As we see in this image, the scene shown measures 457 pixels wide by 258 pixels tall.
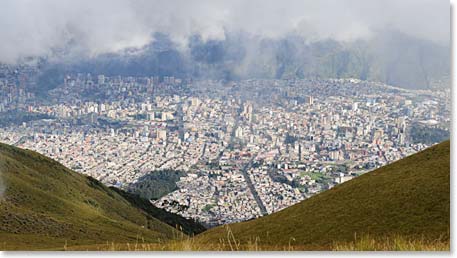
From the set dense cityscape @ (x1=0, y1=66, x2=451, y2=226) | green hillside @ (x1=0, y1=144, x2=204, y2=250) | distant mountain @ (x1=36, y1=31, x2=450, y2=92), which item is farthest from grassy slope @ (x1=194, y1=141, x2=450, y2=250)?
distant mountain @ (x1=36, y1=31, x2=450, y2=92)

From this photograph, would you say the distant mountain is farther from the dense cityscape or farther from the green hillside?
the green hillside

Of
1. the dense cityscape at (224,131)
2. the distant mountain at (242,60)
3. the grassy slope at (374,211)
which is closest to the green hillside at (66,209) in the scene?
the dense cityscape at (224,131)

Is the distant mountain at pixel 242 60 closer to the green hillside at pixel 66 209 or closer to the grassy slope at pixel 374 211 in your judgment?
the green hillside at pixel 66 209

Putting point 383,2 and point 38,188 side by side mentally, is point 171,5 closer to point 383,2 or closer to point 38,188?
point 38,188

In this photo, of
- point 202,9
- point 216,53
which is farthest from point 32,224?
point 216,53

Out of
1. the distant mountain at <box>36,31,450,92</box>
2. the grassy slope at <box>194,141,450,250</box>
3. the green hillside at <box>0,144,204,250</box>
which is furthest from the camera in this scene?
the distant mountain at <box>36,31,450,92</box>

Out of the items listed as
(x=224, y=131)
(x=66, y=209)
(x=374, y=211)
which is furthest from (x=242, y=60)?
(x=374, y=211)

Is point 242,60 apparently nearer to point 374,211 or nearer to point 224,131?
point 224,131
